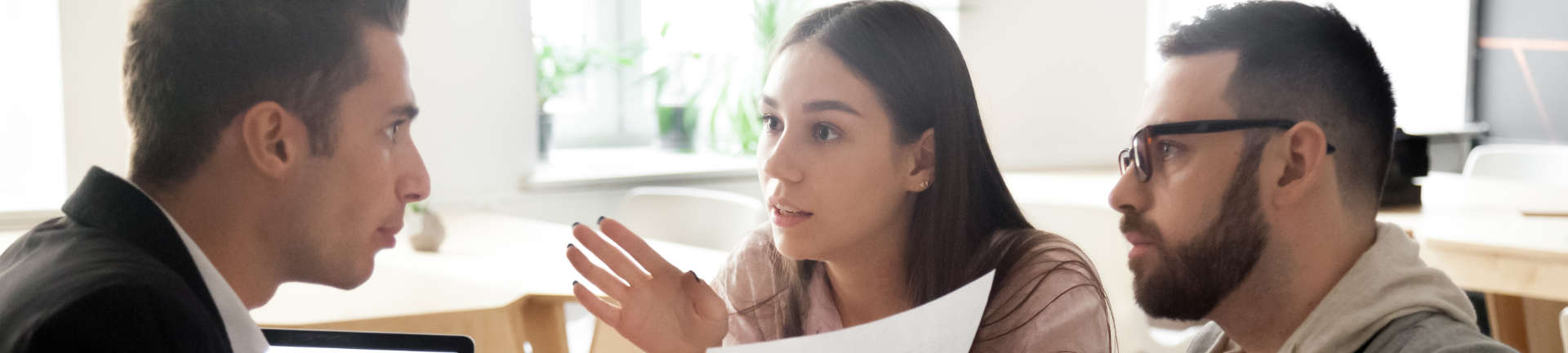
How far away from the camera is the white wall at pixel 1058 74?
4.57 metres

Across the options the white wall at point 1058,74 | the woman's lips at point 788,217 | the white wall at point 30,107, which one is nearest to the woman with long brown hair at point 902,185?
the woman's lips at point 788,217

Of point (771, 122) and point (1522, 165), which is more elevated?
point (771, 122)

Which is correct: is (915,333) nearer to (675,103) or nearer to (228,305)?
(228,305)

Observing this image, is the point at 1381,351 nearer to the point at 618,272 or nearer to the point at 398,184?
the point at 618,272

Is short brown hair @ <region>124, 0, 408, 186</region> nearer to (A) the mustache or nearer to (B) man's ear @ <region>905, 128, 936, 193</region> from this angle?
(B) man's ear @ <region>905, 128, 936, 193</region>

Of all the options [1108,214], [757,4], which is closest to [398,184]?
[1108,214]

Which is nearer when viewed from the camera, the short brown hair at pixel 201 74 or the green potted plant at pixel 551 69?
the short brown hair at pixel 201 74

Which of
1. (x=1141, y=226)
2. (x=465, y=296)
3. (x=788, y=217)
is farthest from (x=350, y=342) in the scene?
(x=465, y=296)

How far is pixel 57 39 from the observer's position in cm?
311

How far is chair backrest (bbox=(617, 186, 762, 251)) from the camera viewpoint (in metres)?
3.14

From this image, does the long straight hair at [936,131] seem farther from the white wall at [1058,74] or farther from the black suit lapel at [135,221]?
the white wall at [1058,74]

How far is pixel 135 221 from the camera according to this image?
85cm

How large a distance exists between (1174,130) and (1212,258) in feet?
0.44

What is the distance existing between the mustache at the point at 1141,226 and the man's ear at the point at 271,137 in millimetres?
810
